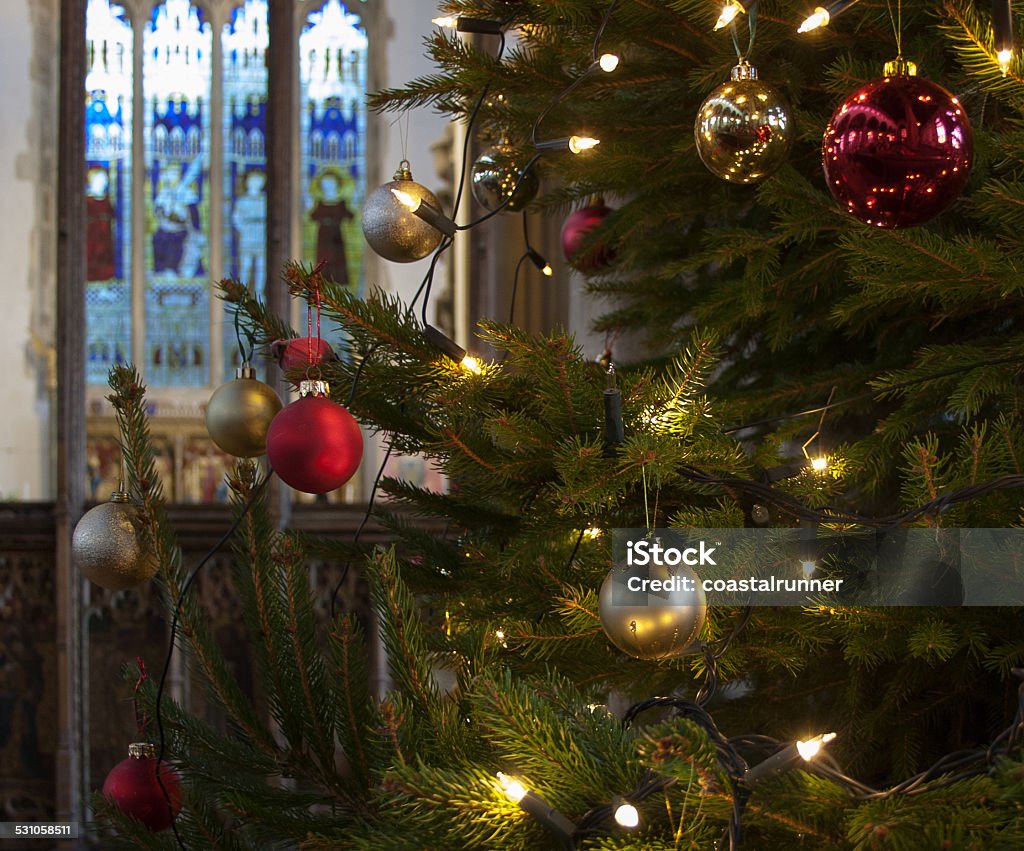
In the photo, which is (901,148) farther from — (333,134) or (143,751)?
(333,134)

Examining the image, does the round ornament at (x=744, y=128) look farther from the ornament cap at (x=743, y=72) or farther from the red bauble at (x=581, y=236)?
the red bauble at (x=581, y=236)

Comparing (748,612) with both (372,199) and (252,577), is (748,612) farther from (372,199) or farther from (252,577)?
(372,199)

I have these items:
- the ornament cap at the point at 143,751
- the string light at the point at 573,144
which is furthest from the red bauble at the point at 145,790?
the string light at the point at 573,144

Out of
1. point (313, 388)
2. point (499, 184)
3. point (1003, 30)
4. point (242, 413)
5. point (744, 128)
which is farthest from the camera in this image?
point (499, 184)

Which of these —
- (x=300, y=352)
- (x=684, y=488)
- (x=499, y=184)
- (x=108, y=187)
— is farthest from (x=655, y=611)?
(x=108, y=187)

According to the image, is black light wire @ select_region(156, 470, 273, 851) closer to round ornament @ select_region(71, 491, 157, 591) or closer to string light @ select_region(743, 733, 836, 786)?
round ornament @ select_region(71, 491, 157, 591)

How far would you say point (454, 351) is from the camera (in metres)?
0.67

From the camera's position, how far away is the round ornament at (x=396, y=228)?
84 cm

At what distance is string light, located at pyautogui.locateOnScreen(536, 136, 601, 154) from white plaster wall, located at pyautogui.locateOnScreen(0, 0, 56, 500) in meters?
2.51

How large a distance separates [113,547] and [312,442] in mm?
196

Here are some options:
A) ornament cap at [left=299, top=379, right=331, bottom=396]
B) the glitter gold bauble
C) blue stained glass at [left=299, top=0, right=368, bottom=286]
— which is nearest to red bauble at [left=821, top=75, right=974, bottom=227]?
the glitter gold bauble

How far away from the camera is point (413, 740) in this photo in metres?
0.48

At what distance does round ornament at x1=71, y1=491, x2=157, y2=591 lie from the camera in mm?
775

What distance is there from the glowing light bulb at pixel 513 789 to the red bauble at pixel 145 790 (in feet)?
1.25
